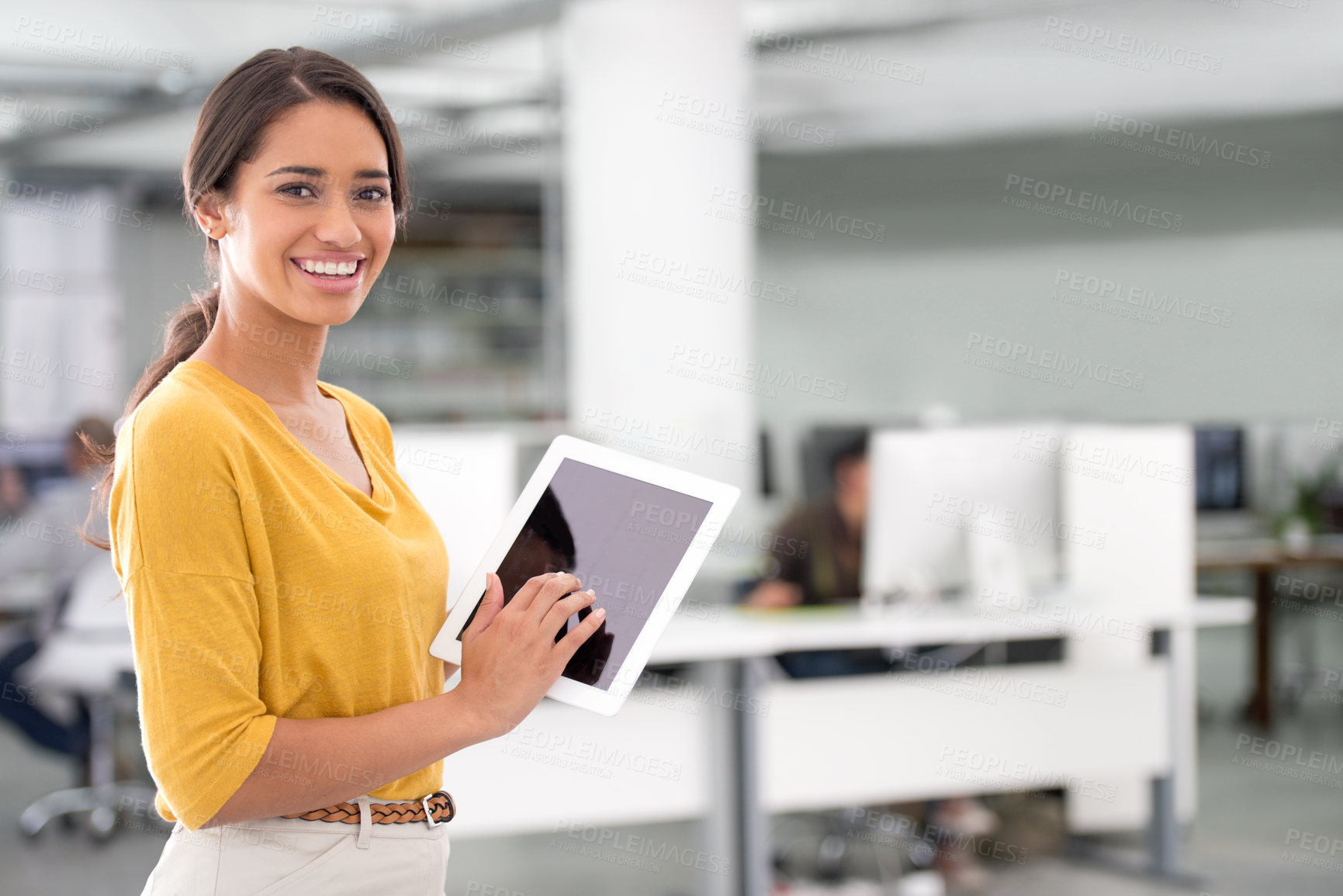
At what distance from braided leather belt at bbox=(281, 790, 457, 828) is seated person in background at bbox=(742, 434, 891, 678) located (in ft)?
8.85

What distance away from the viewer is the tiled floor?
3.45 meters

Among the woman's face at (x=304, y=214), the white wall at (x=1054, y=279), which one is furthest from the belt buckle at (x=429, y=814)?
the white wall at (x=1054, y=279)

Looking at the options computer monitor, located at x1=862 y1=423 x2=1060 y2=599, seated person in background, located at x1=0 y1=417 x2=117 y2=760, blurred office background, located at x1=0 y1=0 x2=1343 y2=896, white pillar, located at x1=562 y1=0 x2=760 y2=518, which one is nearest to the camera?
computer monitor, located at x1=862 y1=423 x2=1060 y2=599

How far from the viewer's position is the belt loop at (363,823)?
0.94 m

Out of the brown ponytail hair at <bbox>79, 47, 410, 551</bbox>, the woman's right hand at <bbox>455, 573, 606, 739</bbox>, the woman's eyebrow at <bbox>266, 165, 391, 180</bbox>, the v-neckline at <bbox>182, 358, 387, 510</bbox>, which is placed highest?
the brown ponytail hair at <bbox>79, 47, 410, 551</bbox>

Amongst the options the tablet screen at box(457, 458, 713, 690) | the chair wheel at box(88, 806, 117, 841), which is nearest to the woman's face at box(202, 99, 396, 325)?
the tablet screen at box(457, 458, 713, 690)

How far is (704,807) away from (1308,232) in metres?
5.91

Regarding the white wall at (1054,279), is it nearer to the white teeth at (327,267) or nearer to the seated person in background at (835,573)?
the seated person in background at (835,573)

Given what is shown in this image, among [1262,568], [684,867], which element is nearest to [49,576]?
[684,867]

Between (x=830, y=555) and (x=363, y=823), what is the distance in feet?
9.80

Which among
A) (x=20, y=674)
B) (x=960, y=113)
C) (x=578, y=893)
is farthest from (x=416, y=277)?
(x=578, y=893)

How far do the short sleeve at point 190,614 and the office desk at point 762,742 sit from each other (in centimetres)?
217

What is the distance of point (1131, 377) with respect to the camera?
292 inches

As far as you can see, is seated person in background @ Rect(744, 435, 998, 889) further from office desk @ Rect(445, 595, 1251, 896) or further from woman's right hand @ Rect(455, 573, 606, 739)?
woman's right hand @ Rect(455, 573, 606, 739)
